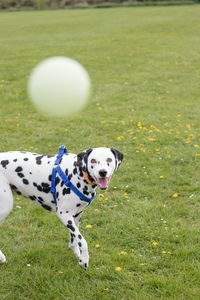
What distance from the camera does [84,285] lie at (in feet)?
19.6

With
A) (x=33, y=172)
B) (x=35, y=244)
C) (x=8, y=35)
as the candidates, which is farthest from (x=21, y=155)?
(x=8, y=35)

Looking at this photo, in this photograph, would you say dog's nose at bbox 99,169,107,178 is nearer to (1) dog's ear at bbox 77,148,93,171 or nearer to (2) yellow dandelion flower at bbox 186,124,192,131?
(1) dog's ear at bbox 77,148,93,171

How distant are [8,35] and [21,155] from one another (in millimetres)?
34429

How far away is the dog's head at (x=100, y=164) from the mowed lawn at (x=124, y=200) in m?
1.45

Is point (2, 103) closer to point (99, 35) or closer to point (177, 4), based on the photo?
point (99, 35)

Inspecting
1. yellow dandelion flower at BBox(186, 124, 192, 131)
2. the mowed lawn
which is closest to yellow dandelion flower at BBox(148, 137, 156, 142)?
the mowed lawn

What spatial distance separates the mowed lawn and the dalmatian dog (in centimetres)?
57

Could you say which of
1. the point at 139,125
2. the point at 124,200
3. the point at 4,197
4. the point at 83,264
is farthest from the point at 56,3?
the point at 83,264

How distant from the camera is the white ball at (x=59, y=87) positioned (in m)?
15.2

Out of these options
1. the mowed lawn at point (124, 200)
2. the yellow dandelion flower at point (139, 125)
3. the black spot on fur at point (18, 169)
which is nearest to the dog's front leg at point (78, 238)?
the mowed lawn at point (124, 200)

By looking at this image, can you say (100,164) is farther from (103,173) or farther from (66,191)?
(66,191)

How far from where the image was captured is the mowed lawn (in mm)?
6035

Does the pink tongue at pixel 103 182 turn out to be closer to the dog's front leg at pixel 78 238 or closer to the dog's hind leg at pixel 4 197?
the dog's front leg at pixel 78 238

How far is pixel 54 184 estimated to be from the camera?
6.06 m
